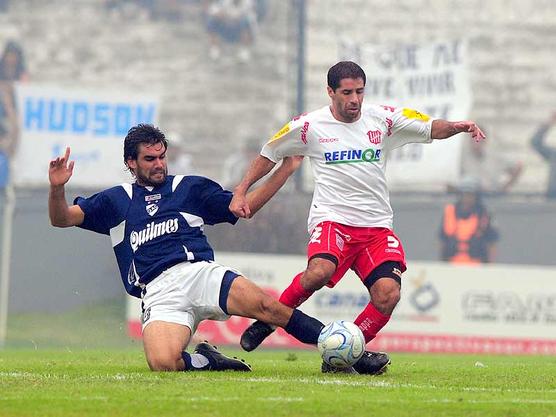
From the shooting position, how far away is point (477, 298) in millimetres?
21297

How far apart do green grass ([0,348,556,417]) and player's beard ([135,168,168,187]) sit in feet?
4.60

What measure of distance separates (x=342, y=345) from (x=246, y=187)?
5.11 ft

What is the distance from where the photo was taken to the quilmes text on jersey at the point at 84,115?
2292 centimetres

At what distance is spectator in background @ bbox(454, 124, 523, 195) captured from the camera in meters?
25.4

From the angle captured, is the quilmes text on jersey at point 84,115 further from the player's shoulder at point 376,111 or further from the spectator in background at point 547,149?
the player's shoulder at point 376,111

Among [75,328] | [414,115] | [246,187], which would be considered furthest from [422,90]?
[246,187]

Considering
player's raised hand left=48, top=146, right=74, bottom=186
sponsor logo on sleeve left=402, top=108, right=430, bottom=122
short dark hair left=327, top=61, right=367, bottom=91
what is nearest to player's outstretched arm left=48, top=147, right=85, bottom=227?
player's raised hand left=48, top=146, right=74, bottom=186

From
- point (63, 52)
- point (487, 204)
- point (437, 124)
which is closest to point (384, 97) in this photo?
point (487, 204)

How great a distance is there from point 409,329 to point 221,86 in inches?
347

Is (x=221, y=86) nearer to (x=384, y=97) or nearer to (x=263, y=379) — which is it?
(x=384, y=97)

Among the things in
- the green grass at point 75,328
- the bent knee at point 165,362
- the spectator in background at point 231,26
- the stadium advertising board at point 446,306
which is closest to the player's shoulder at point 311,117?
the bent knee at point 165,362

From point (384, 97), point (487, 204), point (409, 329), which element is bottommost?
point (409, 329)

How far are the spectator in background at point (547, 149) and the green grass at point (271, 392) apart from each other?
48.4ft

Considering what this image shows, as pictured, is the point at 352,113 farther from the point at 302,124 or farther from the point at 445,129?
the point at 445,129
